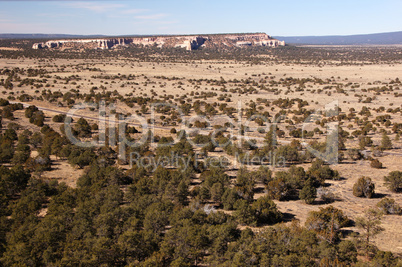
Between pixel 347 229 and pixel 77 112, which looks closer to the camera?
pixel 347 229

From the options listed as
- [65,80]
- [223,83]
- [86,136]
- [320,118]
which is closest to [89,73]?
[65,80]

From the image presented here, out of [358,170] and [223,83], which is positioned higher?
[223,83]

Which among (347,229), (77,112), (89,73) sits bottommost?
(347,229)

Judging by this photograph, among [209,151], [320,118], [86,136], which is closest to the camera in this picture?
[209,151]

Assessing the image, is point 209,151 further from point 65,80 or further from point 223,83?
point 65,80

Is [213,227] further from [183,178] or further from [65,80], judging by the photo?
[65,80]

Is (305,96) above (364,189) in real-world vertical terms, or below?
above

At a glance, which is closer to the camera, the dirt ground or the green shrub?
the dirt ground

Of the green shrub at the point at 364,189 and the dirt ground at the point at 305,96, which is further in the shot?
the green shrub at the point at 364,189

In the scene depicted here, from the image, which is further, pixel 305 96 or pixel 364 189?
pixel 305 96

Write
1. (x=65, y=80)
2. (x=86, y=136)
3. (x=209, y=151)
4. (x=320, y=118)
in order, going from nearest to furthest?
(x=209, y=151), (x=86, y=136), (x=320, y=118), (x=65, y=80)
